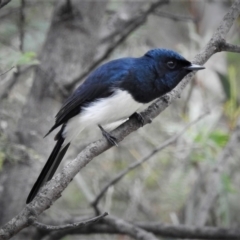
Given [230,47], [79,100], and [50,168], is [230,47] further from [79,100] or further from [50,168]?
[50,168]

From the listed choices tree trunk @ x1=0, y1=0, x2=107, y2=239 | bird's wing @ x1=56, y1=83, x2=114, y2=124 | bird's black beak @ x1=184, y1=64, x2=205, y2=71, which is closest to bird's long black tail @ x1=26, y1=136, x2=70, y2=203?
bird's wing @ x1=56, y1=83, x2=114, y2=124

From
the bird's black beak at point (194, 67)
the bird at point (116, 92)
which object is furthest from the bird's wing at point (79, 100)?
the bird's black beak at point (194, 67)

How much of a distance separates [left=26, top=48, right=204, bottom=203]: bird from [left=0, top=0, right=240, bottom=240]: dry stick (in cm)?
9

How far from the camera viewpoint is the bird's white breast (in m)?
3.07

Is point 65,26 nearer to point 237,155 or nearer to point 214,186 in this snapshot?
point 214,186

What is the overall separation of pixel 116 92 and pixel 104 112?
0.14 m

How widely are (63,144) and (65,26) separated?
98 centimetres

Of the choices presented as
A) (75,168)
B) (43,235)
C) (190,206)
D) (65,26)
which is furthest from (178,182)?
(75,168)

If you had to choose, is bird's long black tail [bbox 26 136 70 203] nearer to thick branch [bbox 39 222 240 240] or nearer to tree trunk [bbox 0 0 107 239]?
tree trunk [bbox 0 0 107 239]

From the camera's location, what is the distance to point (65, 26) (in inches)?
153

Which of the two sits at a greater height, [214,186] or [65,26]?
[65,26]

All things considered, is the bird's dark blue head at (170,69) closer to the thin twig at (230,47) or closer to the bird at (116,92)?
the bird at (116,92)

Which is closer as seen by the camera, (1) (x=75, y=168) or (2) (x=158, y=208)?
(1) (x=75, y=168)

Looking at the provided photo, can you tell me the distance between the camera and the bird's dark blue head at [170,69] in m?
3.01
